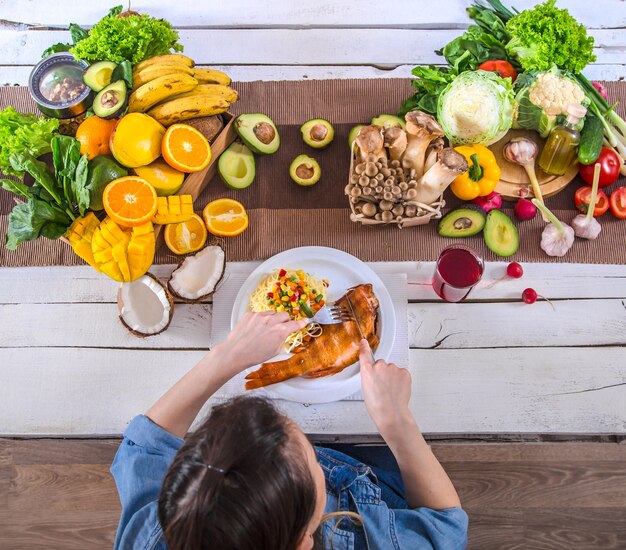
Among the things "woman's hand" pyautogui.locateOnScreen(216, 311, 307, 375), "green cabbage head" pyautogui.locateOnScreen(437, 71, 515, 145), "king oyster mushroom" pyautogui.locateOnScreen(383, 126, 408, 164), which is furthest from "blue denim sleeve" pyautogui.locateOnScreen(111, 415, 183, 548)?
"green cabbage head" pyautogui.locateOnScreen(437, 71, 515, 145)

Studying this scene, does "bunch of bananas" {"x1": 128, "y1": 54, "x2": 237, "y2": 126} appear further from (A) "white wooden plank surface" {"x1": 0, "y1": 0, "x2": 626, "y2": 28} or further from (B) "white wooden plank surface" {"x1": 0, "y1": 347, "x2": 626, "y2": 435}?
(B) "white wooden plank surface" {"x1": 0, "y1": 347, "x2": 626, "y2": 435}

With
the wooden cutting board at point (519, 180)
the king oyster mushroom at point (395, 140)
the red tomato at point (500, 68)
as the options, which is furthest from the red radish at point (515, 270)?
the red tomato at point (500, 68)

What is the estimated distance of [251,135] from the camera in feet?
6.54

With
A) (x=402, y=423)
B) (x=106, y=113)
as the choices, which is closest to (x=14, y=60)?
(x=106, y=113)

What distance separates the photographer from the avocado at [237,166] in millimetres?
2031

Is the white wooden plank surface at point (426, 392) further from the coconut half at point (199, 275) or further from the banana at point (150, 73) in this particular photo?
the banana at point (150, 73)

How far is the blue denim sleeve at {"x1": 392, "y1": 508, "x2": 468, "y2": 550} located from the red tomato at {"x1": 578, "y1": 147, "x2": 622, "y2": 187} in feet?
4.48

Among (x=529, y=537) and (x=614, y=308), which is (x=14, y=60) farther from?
(x=529, y=537)

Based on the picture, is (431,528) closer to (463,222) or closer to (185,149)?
(463,222)

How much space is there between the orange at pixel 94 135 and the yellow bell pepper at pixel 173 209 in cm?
28

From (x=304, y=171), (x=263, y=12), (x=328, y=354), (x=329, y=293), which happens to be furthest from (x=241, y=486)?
(x=263, y=12)

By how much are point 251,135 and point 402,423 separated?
122 centimetres

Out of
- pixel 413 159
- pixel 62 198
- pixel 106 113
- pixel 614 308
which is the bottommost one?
pixel 614 308

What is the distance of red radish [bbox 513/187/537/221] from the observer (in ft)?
6.49
